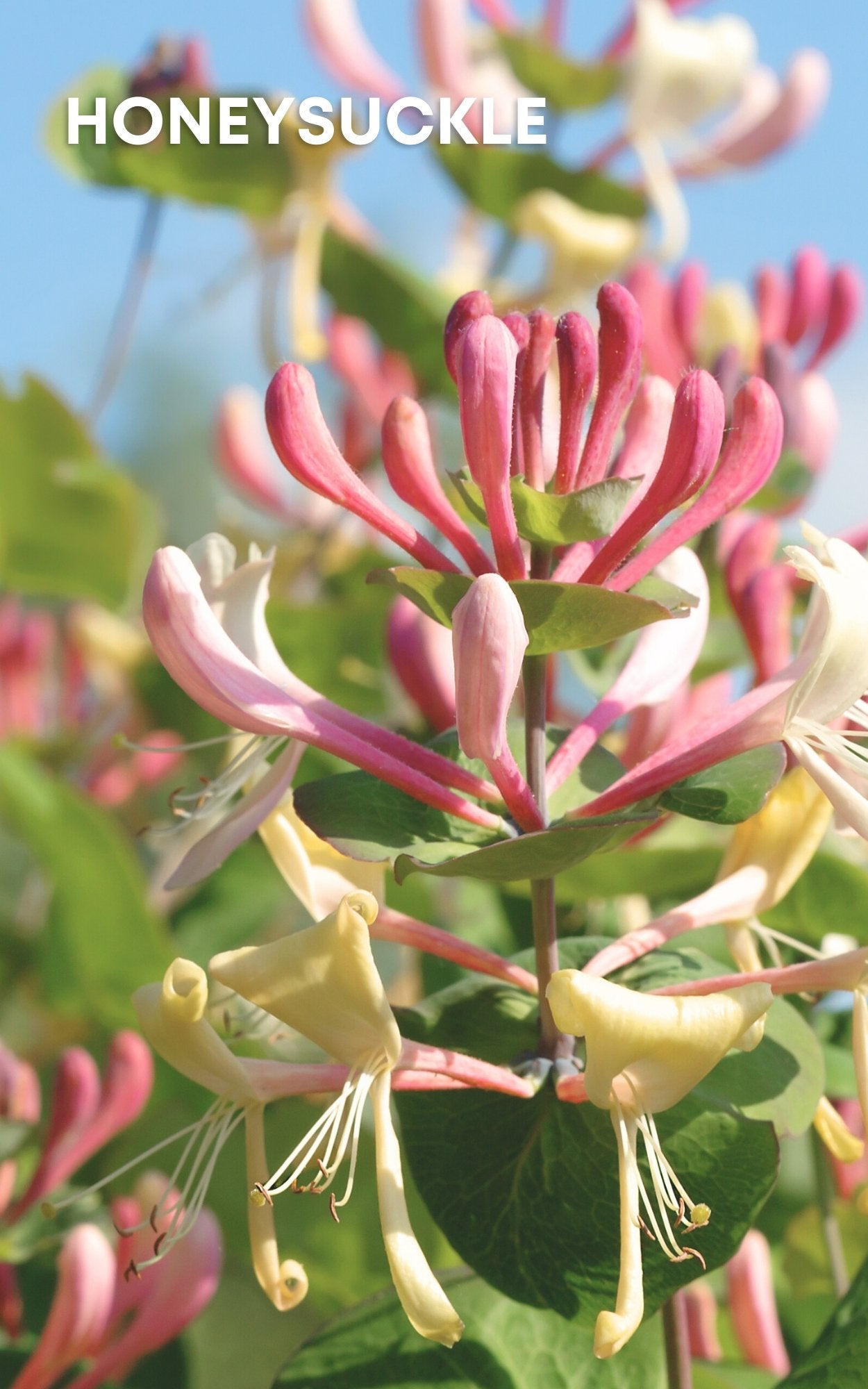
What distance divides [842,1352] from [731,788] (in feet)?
0.71

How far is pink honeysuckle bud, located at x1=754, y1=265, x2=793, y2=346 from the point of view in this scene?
3.60 ft

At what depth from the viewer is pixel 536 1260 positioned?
512 millimetres

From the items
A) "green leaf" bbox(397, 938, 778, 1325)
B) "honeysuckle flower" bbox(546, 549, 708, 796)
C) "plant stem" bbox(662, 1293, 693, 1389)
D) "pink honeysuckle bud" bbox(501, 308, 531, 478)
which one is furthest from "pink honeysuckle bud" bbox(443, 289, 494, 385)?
"plant stem" bbox(662, 1293, 693, 1389)

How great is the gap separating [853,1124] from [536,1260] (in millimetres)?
398

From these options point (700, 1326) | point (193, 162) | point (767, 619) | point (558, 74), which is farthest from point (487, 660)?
point (558, 74)

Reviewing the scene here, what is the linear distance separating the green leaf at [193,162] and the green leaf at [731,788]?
995mm

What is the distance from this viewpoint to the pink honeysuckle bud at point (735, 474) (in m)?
0.53

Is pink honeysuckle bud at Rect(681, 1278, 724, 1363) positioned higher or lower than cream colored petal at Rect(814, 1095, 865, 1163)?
lower

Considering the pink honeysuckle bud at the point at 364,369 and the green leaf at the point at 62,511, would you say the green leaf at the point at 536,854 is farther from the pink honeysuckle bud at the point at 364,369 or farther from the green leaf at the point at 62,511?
the pink honeysuckle bud at the point at 364,369

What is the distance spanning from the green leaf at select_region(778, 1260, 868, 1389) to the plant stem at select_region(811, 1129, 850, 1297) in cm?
17

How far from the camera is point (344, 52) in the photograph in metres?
1.53

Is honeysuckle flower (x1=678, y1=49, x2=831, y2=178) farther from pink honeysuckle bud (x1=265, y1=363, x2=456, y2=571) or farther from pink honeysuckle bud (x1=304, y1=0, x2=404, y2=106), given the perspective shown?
pink honeysuckle bud (x1=265, y1=363, x2=456, y2=571)

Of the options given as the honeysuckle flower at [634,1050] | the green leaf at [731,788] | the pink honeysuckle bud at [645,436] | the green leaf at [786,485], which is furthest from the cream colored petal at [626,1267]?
the green leaf at [786,485]

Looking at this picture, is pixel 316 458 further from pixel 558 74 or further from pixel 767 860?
pixel 558 74
